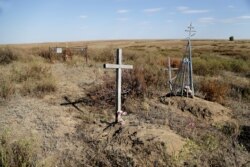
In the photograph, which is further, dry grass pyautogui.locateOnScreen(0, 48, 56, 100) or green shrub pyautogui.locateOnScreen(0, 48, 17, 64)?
green shrub pyautogui.locateOnScreen(0, 48, 17, 64)

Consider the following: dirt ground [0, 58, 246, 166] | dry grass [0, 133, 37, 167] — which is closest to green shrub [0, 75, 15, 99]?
dirt ground [0, 58, 246, 166]

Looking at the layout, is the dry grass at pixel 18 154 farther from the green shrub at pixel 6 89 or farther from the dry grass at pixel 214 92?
the dry grass at pixel 214 92

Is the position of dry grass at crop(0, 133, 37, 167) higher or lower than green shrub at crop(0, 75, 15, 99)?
lower

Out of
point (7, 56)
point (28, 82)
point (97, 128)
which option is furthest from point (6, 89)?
point (7, 56)

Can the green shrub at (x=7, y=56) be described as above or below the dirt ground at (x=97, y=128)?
above

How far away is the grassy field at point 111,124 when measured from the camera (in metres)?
7.00

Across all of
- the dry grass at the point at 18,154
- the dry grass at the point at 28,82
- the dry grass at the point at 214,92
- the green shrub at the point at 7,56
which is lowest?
the dry grass at the point at 18,154

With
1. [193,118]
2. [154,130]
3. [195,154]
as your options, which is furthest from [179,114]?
[195,154]

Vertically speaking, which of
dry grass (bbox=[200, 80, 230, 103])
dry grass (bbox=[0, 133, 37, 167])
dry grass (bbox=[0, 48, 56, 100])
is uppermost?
dry grass (bbox=[0, 48, 56, 100])

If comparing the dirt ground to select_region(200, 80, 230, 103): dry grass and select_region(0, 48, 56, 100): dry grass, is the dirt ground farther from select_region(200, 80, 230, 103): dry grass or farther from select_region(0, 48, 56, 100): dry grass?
select_region(200, 80, 230, 103): dry grass

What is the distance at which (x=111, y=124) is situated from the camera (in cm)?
834

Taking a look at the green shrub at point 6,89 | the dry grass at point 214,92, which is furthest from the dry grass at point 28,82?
the dry grass at point 214,92

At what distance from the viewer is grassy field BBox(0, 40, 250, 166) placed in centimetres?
700

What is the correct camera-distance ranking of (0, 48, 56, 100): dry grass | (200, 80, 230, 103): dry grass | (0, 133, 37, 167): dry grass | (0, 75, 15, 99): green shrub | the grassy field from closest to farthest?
1. (0, 133, 37, 167): dry grass
2. the grassy field
3. (0, 75, 15, 99): green shrub
4. (0, 48, 56, 100): dry grass
5. (200, 80, 230, 103): dry grass
